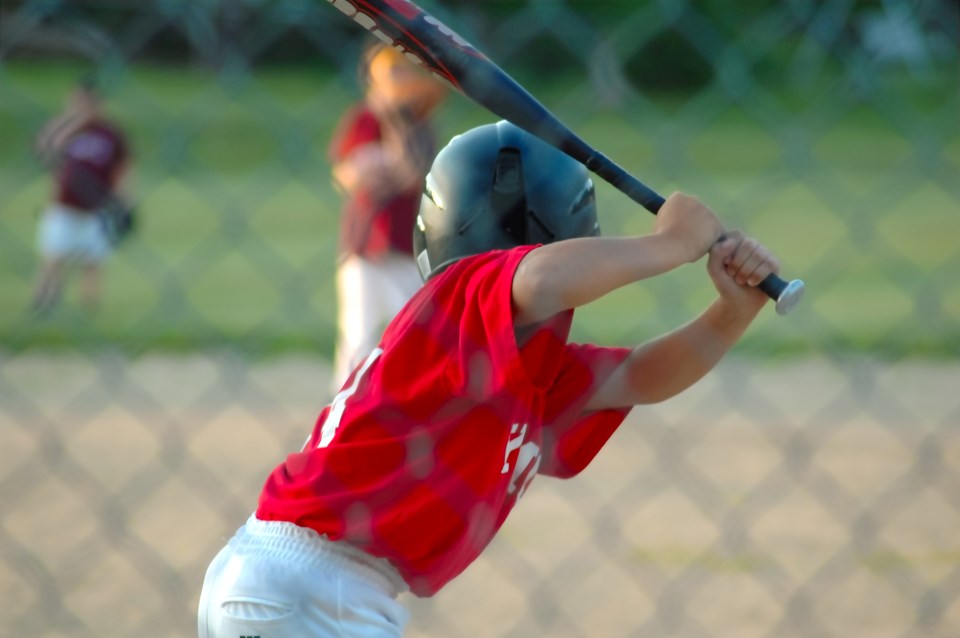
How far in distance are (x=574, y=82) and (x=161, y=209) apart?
6.85m

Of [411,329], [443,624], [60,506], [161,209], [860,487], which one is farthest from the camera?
[161,209]

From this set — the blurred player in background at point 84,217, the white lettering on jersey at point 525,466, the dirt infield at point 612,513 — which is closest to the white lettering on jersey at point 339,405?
the white lettering on jersey at point 525,466

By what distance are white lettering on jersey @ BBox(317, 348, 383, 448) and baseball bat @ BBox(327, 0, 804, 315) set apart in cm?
40

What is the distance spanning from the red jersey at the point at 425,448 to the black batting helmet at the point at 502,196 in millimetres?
97

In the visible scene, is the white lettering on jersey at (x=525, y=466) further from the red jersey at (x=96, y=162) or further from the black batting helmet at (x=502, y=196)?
the red jersey at (x=96, y=162)

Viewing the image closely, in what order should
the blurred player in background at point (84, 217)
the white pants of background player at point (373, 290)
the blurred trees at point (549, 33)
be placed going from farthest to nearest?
the blurred player in background at point (84, 217)
the white pants of background player at point (373, 290)
the blurred trees at point (549, 33)

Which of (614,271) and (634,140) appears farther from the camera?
(634,140)

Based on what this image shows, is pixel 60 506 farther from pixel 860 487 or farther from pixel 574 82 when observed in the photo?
pixel 574 82

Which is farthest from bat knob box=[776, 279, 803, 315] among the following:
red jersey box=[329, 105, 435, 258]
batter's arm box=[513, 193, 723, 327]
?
red jersey box=[329, 105, 435, 258]

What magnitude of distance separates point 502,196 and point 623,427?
127 inches

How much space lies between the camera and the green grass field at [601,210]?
15.6ft

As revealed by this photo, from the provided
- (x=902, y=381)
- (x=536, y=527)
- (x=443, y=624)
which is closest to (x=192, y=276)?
(x=902, y=381)

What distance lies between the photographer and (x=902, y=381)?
598cm

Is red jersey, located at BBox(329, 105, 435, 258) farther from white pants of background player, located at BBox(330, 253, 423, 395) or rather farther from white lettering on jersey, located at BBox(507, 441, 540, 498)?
white lettering on jersey, located at BBox(507, 441, 540, 498)
